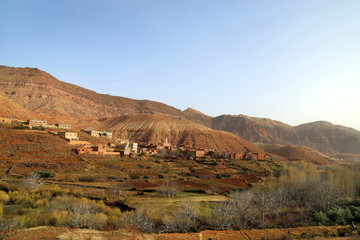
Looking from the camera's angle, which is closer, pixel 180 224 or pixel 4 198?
pixel 180 224

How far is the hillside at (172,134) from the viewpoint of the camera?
93812mm

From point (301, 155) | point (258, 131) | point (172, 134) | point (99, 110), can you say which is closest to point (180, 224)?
point (172, 134)

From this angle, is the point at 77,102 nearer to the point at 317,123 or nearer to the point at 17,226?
the point at 17,226

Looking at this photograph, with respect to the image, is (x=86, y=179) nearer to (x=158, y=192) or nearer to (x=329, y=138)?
(x=158, y=192)

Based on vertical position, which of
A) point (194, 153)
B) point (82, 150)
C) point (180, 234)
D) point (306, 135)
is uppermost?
point (306, 135)

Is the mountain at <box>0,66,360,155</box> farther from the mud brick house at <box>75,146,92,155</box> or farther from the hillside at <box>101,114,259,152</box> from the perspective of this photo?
the mud brick house at <box>75,146,92,155</box>

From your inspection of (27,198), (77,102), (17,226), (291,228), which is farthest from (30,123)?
(77,102)

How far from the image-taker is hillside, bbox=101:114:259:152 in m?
93.8

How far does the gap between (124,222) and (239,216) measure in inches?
359

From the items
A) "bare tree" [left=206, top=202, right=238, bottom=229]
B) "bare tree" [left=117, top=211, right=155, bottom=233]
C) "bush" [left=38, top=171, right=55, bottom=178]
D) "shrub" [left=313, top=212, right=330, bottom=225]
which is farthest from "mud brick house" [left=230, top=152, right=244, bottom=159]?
"bare tree" [left=117, top=211, right=155, bottom=233]

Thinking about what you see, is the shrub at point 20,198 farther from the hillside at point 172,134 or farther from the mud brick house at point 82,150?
the hillside at point 172,134

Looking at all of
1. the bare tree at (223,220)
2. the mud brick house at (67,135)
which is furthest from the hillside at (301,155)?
the bare tree at (223,220)

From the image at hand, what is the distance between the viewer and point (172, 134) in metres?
103

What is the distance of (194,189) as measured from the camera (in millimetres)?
32062
